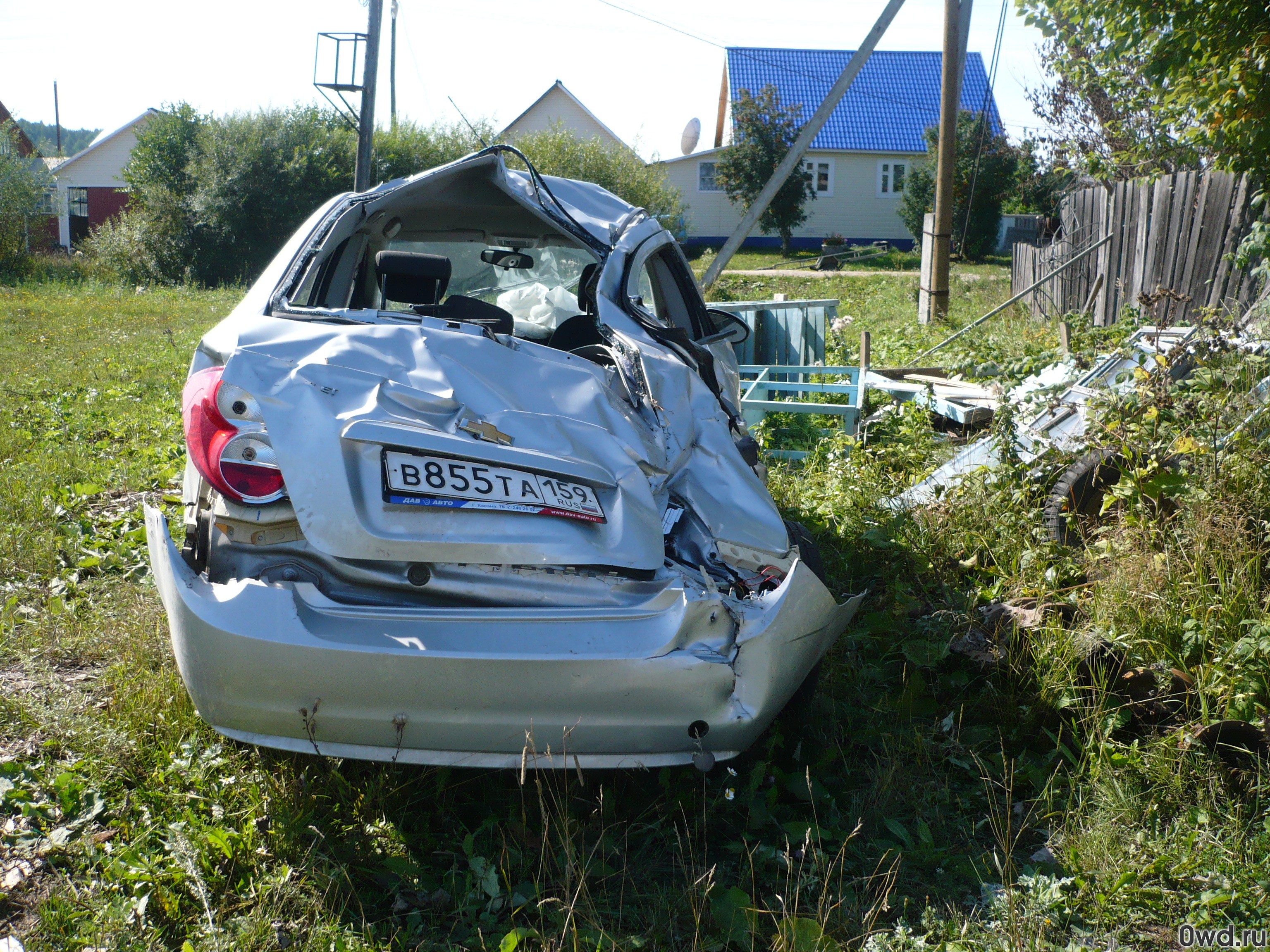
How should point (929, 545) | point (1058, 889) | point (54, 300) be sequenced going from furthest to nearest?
point (54, 300) → point (929, 545) → point (1058, 889)

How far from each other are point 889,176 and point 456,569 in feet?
122

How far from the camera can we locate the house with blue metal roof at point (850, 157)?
35438 millimetres

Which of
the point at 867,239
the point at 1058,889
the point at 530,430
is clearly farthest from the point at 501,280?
the point at 867,239

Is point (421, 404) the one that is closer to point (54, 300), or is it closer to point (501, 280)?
point (501, 280)

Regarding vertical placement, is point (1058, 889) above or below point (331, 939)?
above

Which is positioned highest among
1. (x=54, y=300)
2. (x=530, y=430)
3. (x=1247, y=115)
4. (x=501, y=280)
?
(x=1247, y=115)

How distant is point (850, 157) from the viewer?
35.7m

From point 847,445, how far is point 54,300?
17.0 meters

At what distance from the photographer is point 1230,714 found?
9.23 ft

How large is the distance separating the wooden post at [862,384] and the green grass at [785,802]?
2292 millimetres

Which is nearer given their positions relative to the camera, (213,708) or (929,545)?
(213,708)

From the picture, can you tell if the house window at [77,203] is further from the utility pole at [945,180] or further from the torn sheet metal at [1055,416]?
the torn sheet metal at [1055,416]

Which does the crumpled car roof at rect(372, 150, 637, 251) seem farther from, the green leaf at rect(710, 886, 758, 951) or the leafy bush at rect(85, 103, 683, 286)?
the leafy bush at rect(85, 103, 683, 286)

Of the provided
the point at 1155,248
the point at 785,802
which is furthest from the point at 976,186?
the point at 785,802
